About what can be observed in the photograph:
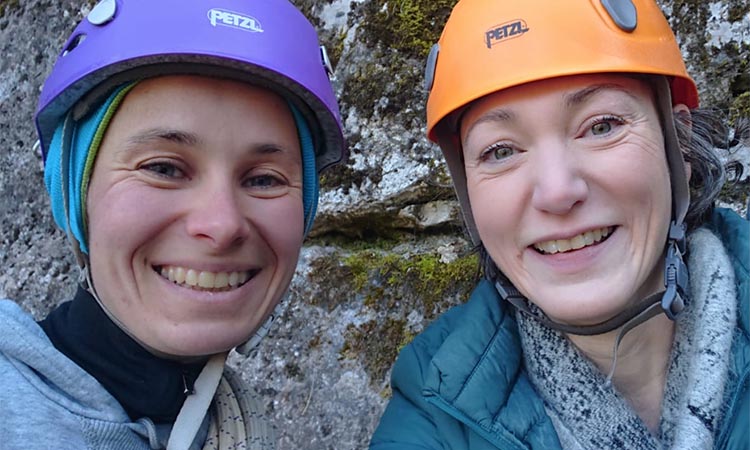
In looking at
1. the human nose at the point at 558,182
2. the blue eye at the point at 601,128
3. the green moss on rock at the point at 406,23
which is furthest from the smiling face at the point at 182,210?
the green moss on rock at the point at 406,23

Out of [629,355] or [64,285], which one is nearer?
[629,355]

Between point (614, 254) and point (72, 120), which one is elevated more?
point (72, 120)

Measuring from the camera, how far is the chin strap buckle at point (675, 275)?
1.90 m

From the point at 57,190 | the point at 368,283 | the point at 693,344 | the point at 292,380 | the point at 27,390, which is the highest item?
the point at 57,190

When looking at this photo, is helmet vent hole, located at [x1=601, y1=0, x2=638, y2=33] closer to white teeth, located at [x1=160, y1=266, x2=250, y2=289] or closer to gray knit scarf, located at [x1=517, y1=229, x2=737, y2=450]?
gray knit scarf, located at [x1=517, y1=229, x2=737, y2=450]

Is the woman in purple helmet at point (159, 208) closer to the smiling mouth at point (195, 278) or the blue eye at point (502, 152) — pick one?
the smiling mouth at point (195, 278)

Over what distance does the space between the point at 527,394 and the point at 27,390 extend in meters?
1.37

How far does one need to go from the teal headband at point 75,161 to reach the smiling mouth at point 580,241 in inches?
33.0

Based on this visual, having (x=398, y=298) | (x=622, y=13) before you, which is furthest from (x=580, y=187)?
(x=398, y=298)

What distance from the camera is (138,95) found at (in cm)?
171

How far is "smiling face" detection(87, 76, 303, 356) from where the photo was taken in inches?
65.5

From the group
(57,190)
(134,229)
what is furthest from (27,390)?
(57,190)

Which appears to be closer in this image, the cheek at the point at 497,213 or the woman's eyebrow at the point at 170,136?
the woman's eyebrow at the point at 170,136

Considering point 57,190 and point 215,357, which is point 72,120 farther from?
point 215,357
